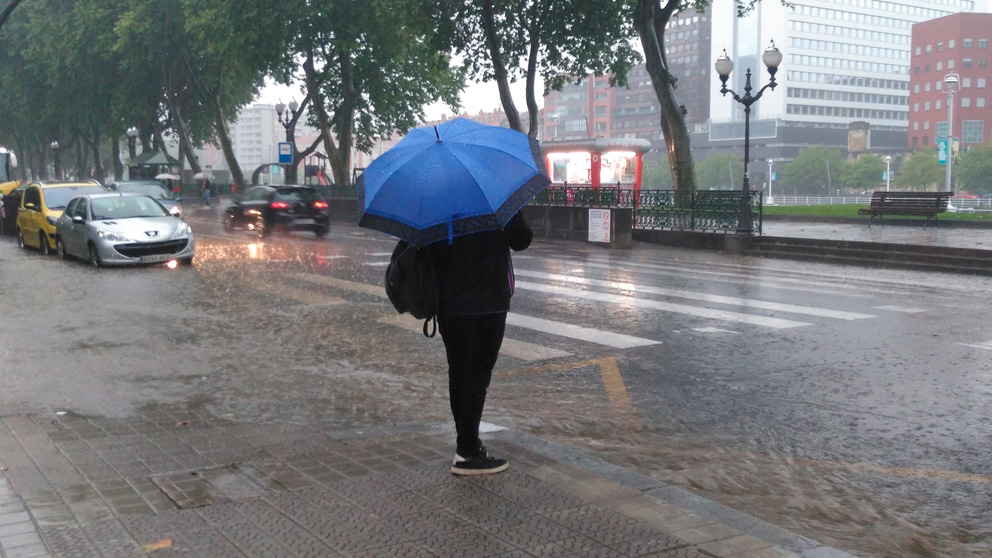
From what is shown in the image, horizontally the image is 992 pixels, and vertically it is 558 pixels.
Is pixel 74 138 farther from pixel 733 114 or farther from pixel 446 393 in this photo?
pixel 733 114

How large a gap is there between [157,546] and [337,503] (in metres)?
0.89

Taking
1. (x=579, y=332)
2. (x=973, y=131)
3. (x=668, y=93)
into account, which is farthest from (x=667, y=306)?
(x=973, y=131)

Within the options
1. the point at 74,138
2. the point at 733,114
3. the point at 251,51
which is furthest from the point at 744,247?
the point at 733,114

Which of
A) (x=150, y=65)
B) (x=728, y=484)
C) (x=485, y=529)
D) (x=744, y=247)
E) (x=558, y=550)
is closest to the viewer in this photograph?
(x=558, y=550)

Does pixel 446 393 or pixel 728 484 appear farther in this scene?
pixel 446 393

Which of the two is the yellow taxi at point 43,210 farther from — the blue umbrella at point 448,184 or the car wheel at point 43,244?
the blue umbrella at point 448,184

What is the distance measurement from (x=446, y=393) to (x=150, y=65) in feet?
185

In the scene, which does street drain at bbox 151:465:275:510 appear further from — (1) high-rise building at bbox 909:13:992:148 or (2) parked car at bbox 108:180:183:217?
(1) high-rise building at bbox 909:13:992:148

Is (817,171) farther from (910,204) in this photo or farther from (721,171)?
(910,204)

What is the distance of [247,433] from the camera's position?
6.55 metres

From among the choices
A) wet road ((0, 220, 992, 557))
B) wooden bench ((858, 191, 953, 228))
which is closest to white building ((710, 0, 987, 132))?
wooden bench ((858, 191, 953, 228))

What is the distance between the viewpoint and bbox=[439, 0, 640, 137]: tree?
37.8 meters

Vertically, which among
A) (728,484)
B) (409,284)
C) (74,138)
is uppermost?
(74,138)

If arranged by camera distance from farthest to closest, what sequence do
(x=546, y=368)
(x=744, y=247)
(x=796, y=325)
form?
1. (x=744, y=247)
2. (x=796, y=325)
3. (x=546, y=368)
